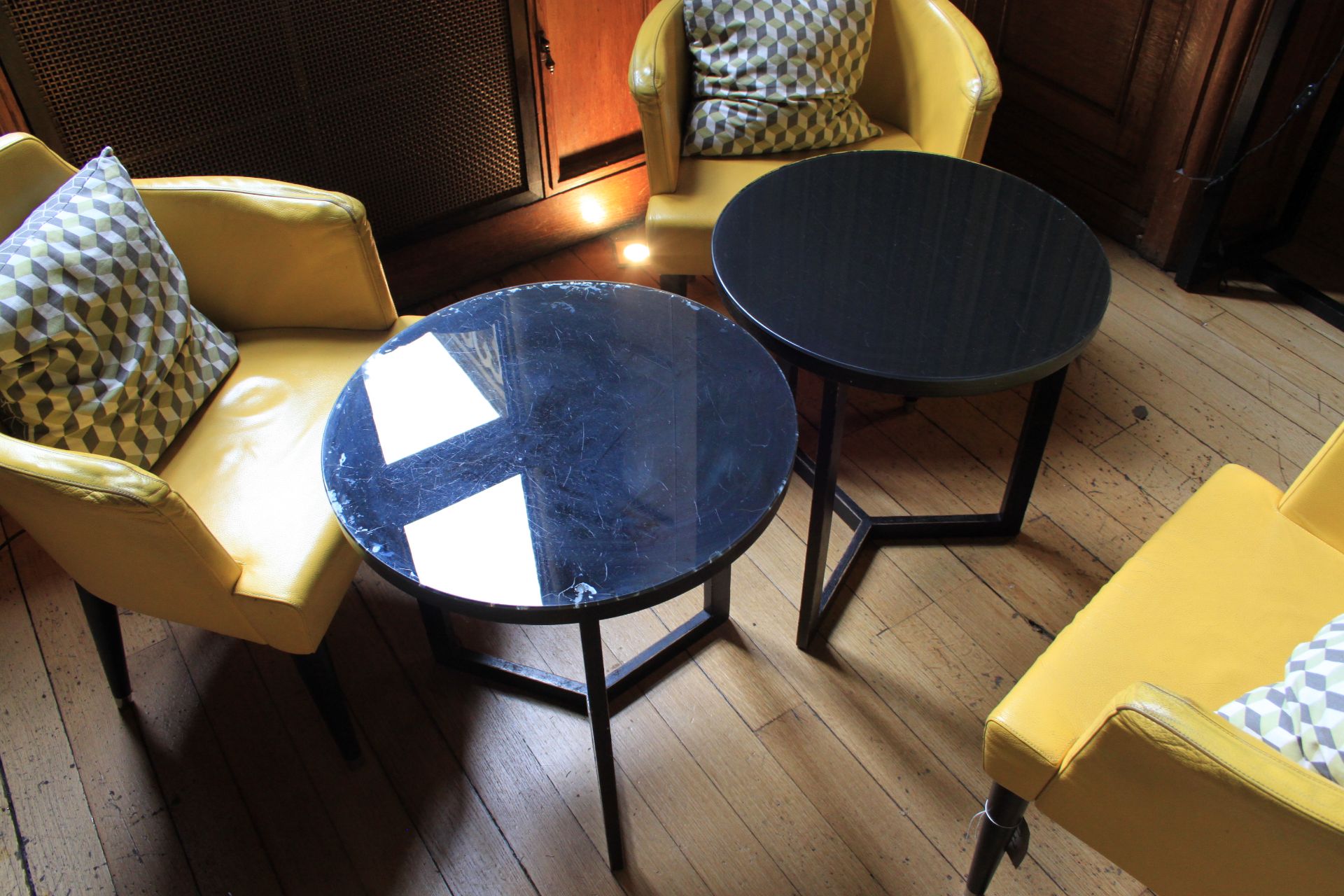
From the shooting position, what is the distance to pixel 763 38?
209 cm

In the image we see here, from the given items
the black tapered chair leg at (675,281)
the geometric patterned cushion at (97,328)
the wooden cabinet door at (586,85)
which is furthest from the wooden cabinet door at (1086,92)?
the geometric patterned cushion at (97,328)

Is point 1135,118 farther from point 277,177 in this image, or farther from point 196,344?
point 196,344

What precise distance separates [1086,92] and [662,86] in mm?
1236

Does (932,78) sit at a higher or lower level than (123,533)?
higher

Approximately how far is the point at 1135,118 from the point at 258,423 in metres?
2.13

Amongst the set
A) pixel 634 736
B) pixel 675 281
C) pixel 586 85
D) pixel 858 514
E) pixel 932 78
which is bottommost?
pixel 634 736

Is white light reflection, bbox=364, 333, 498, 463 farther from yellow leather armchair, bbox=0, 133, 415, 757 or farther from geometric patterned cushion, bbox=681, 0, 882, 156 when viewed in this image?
geometric patterned cushion, bbox=681, 0, 882, 156

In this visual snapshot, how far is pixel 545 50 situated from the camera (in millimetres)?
2320

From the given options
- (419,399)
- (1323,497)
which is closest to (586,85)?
(419,399)

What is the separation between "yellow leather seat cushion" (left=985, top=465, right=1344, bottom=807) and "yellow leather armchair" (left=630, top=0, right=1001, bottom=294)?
95 centimetres

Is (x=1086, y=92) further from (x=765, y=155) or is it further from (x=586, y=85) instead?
(x=586, y=85)

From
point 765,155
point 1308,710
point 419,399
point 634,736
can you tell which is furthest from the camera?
point 765,155

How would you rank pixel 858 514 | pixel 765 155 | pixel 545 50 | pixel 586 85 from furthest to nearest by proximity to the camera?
pixel 586 85 < pixel 545 50 < pixel 765 155 < pixel 858 514

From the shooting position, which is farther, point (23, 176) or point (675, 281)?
point (675, 281)
